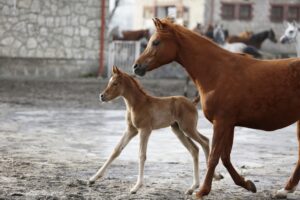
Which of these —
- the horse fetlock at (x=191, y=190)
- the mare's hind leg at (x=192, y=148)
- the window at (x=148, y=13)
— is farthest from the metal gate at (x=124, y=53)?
the window at (x=148, y=13)

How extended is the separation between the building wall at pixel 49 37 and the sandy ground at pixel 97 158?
836 cm

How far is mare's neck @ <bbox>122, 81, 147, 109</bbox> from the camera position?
7996mm

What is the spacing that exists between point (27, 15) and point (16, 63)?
5.61 ft

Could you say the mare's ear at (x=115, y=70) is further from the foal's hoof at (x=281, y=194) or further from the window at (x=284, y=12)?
the window at (x=284, y=12)

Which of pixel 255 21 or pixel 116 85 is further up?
pixel 116 85

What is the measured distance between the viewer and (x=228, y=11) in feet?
155

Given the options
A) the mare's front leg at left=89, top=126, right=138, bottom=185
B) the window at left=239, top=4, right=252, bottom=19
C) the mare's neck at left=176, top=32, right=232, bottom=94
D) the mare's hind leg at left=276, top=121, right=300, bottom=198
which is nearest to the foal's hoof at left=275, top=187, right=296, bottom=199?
the mare's hind leg at left=276, top=121, right=300, bottom=198

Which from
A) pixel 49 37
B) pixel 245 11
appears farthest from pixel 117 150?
pixel 245 11

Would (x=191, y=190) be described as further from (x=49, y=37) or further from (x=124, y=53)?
(x=124, y=53)

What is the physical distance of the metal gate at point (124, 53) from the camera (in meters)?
27.1

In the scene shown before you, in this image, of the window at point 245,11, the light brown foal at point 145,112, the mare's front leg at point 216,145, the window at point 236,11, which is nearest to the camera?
the mare's front leg at point 216,145

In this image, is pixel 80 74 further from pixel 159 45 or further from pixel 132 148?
pixel 159 45

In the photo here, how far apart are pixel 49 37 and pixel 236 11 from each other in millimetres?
23582

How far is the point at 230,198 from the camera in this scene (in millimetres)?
7348
